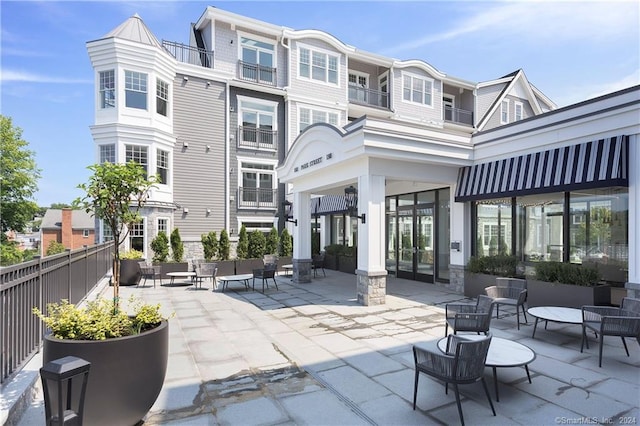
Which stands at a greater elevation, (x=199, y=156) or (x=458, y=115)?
(x=458, y=115)

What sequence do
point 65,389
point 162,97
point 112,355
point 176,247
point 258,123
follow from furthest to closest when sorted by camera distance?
1. point 258,123
2. point 162,97
3. point 176,247
4. point 112,355
5. point 65,389

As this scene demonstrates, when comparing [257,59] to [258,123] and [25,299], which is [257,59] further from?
[25,299]

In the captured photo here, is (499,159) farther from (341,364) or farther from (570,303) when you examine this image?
(341,364)

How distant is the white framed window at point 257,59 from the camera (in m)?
19.8

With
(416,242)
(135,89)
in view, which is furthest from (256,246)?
(135,89)

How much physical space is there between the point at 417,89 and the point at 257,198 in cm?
1295

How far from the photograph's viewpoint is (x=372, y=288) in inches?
372

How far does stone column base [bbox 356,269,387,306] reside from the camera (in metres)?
9.41

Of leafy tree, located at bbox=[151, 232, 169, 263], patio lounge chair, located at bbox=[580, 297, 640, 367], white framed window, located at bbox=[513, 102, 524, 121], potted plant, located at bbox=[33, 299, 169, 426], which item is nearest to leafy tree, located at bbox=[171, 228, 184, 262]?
leafy tree, located at bbox=[151, 232, 169, 263]

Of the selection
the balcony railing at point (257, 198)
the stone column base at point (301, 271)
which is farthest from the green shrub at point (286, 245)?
the stone column base at point (301, 271)

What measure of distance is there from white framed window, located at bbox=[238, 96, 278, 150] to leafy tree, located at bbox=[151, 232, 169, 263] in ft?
22.9

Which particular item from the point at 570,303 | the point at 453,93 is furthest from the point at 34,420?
the point at 453,93

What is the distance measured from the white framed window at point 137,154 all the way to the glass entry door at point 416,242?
11.4 meters

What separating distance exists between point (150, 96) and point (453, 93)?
2014 centimetres
